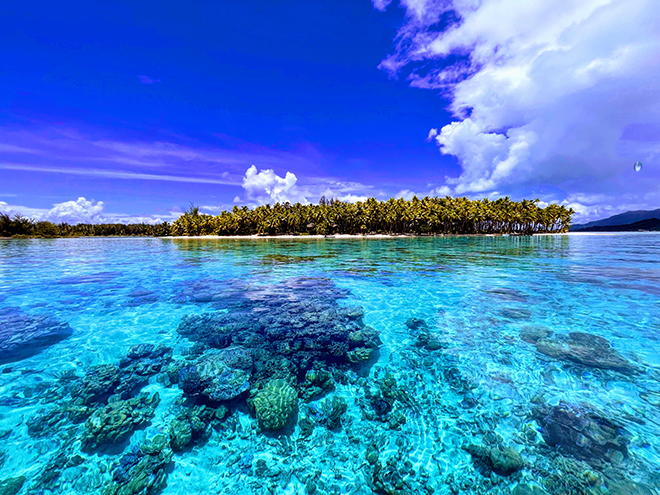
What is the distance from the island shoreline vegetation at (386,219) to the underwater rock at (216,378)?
95.5 metres

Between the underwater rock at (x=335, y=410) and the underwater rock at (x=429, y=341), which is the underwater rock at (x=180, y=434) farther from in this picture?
the underwater rock at (x=429, y=341)

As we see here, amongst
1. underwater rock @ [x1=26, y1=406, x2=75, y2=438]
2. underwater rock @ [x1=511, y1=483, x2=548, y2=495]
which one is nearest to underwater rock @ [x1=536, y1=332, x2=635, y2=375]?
underwater rock @ [x1=511, y1=483, x2=548, y2=495]

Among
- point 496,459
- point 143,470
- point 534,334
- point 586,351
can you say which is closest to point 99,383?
point 143,470

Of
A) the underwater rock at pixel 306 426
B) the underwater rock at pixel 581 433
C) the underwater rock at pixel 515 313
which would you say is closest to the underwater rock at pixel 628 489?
the underwater rock at pixel 581 433

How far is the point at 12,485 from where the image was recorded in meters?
3.90

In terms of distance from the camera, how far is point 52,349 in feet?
26.5

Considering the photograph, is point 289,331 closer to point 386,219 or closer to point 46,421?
point 46,421

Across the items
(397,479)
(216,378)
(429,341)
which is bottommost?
(397,479)

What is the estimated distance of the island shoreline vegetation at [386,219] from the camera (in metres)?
101

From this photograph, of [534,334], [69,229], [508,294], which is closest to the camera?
[534,334]

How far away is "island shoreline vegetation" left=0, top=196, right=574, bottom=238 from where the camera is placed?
10125 centimetres

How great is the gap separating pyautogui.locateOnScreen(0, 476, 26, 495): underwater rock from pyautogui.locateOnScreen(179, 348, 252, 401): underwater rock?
2.49 metres

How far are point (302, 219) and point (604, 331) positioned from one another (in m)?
101

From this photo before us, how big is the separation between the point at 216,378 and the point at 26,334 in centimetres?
807
